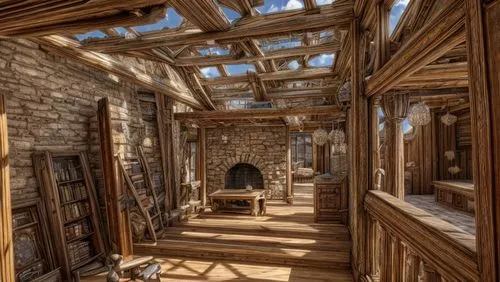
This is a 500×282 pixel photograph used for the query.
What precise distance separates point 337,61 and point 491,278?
444 cm

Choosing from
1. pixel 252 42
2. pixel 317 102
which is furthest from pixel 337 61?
pixel 317 102

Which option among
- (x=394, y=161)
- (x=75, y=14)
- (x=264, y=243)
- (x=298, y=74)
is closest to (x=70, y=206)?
(x=75, y=14)

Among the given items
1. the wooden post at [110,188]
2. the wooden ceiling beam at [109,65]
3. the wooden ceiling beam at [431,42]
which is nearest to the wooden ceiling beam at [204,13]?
the wooden ceiling beam at [431,42]

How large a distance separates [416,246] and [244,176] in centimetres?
875

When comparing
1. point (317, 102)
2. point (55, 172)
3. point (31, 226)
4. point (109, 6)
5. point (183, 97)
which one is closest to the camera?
point (109, 6)

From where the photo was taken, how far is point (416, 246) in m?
1.78

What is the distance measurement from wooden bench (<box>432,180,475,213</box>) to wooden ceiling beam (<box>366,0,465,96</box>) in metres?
5.49

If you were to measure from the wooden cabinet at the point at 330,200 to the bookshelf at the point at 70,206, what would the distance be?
463 cm

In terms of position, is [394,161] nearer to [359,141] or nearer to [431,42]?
[359,141]

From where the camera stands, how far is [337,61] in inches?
193

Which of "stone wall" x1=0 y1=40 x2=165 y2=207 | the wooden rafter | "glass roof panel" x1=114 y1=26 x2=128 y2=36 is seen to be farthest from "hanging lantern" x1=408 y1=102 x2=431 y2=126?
"stone wall" x1=0 y1=40 x2=165 y2=207

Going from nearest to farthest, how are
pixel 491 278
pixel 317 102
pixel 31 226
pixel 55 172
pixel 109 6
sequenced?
pixel 491 278, pixel 109 6, pixel 31 226, pixel 55 172, pixel 317 102

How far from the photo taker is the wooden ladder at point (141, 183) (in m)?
5.05

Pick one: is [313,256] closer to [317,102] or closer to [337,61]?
[337,61]
